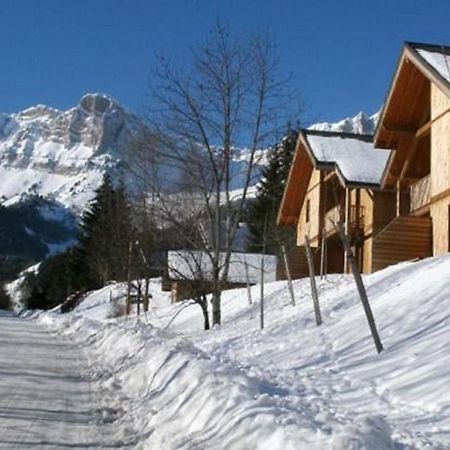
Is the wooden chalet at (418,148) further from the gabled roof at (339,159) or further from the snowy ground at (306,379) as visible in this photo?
the snowy ground at (306,379)

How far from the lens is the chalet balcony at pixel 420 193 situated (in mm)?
24675

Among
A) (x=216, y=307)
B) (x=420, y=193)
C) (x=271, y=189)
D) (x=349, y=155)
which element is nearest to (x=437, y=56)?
(x=420, y=193)

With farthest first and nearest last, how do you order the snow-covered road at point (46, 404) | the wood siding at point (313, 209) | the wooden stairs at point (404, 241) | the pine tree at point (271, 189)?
the pine tree at point (271, 189), the wood siding at point (313, 209), the wooden stairs at point (404, 241), the snow-covered road at point (46, 404)

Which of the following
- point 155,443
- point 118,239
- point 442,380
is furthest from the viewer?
point 118,239

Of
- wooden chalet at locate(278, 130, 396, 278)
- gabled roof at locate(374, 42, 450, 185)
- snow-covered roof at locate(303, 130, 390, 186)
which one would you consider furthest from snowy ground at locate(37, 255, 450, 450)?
wooden chalet at locate(278, 130, 396, 278)

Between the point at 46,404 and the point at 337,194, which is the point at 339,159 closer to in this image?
the point at 337,194

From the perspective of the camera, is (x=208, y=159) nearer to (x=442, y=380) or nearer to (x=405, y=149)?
(x=405, y=149)

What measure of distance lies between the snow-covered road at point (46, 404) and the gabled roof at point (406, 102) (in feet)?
40.7

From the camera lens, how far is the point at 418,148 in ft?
88.2

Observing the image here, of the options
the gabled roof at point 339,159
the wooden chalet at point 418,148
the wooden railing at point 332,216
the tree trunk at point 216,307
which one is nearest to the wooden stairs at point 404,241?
the wooden chalet at point 418,148

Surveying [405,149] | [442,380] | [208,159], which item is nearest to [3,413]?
[442,380]

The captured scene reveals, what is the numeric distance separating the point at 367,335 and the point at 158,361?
10.6 feet

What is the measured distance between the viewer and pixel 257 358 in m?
13.9

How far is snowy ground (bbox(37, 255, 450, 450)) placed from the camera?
6.54 meters
